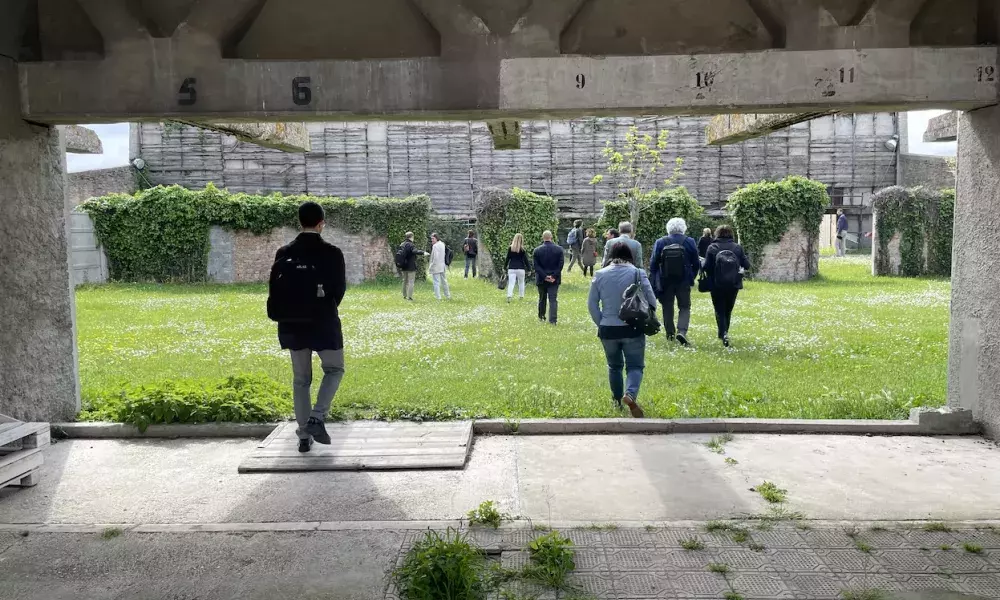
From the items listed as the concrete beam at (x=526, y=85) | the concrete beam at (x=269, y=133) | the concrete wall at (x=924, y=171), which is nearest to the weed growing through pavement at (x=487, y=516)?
the concrete beam at (x=526, y=85)

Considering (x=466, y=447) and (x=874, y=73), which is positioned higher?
(x=874, y=73)

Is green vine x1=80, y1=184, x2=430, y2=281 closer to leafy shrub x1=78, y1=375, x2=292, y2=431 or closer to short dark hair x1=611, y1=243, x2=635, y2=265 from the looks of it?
leafy shrub x1=78, y1=375, x2=292, y2=431

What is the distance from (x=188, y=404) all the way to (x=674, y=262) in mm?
7104

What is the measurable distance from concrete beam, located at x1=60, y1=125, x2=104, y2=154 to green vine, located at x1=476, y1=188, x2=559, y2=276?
1434cm

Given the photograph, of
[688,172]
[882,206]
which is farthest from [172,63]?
[688,172]

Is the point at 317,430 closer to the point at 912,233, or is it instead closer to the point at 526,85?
the point at 526,85

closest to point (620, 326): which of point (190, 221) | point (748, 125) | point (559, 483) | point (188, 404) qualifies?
point (559, 483)

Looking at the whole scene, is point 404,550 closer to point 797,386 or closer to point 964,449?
point 964,449

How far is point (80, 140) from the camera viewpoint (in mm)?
9344

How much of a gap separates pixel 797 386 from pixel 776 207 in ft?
53.4

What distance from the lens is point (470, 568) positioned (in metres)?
4.17

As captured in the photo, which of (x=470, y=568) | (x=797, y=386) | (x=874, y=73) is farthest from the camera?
(x=797, y=386)

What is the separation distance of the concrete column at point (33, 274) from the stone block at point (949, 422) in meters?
7.75

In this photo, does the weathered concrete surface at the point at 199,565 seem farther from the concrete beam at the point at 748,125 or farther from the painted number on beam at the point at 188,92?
the concrete beam at the point at 748,125
